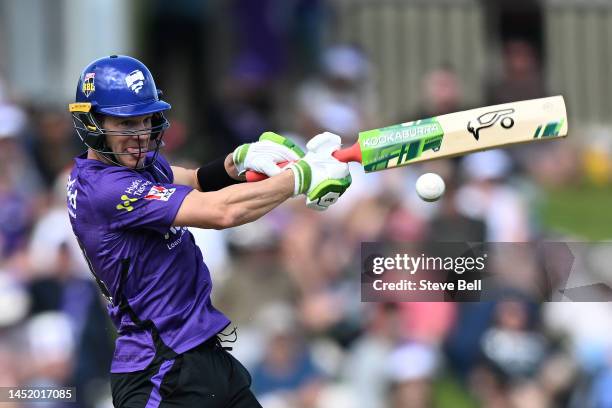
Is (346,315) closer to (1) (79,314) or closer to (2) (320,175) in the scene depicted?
(1) (79,314)

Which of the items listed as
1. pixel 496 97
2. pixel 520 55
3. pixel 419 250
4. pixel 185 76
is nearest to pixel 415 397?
pixel 419 250

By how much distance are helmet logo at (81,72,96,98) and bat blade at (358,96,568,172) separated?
3.45 feet

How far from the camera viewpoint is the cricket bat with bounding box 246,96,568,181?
190 inches

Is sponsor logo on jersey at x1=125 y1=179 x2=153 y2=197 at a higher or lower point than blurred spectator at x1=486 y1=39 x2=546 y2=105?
lower

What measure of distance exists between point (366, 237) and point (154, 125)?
8.47 ft

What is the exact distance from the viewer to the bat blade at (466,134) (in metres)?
4.84

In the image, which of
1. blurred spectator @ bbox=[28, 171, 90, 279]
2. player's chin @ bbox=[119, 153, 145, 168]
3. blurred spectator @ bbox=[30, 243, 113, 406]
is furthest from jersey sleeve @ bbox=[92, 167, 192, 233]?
blurred spectator @ bbox=[28, 171, 90, 279]

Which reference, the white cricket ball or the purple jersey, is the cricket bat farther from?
the purple jersey

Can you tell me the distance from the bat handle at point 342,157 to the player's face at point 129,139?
0.43 m

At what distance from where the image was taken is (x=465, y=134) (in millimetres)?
4855

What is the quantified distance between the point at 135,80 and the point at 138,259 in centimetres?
67

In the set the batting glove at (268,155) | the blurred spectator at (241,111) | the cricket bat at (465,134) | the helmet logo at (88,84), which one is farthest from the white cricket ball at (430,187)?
the blurred spectator at (241,111)

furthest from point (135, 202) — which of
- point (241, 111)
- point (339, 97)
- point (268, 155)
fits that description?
point (339, 97)

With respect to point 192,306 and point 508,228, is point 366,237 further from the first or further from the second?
point 192,306
